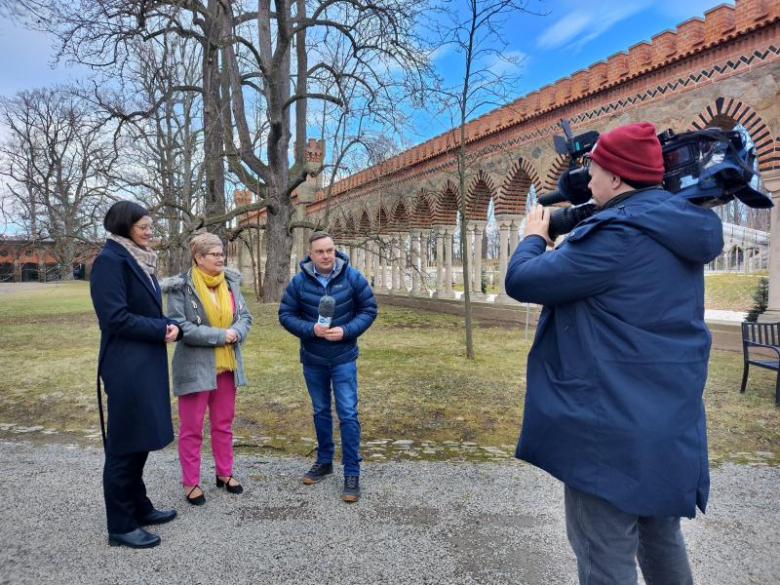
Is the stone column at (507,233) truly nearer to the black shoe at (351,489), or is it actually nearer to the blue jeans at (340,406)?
the blue jeans at (340,406)

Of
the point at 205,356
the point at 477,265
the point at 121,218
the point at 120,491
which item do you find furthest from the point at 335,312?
the point at 477,265

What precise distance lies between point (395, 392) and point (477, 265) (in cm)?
1132

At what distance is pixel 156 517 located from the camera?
9.32ft

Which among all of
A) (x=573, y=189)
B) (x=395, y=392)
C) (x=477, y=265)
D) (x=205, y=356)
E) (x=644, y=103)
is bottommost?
(x=395, y=392)

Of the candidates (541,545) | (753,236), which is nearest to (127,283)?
(541,545)

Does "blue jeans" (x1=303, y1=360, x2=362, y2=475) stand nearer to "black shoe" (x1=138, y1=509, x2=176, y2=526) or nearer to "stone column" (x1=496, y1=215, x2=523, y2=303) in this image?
"black shoe" (x1=138, y1=509, x2=176, y2=526)

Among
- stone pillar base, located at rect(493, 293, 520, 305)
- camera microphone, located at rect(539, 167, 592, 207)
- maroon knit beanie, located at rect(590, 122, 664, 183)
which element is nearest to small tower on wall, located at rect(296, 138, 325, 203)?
stone pillar base, located at rect(493, 293, 520, 305)

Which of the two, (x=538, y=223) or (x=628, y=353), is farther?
(x=538, y=223)

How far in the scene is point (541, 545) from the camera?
2646 millimetres

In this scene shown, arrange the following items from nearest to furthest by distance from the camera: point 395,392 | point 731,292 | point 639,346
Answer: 1. point 639,346
2. point 395,392
3. point 731,292

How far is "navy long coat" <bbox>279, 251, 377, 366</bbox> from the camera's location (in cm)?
335

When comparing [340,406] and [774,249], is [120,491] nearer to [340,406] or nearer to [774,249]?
[340,406]

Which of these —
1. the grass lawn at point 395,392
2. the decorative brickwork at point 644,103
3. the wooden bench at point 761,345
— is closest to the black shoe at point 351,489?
the grass lawn at point 395,392

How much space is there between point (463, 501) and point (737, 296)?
16.8 m
